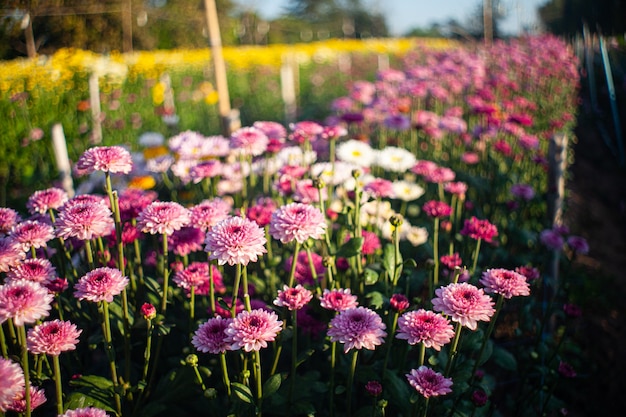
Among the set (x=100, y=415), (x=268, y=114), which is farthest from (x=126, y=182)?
(x=268, y=114)

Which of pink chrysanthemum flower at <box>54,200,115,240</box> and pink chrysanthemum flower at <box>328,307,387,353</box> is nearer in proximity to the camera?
pink chrysanthemum flower at <box>328,307,387,353</box>

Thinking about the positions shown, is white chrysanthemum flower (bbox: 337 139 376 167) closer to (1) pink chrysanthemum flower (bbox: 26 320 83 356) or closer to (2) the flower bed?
(2) the flower bed

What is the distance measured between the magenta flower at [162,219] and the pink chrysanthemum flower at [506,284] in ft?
3.29

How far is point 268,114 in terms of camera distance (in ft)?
26.5

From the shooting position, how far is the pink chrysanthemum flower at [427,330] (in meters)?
1.27

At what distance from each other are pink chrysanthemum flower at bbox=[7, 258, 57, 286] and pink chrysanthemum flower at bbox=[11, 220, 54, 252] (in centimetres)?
6

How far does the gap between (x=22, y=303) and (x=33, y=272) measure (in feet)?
1.01

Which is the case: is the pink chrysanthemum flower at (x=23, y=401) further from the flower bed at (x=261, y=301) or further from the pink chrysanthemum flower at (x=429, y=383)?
the pink chrysanthemum flower at (x=429, y=383)

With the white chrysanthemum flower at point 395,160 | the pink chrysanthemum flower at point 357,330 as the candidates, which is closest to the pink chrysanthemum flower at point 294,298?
the pink chrysanthemum flower at point 357,330

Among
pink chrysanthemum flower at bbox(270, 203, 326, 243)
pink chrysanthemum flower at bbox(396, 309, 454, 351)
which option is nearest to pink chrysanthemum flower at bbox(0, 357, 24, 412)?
pink chrysanthemum flower at bbox(270, 203, 326, 243)

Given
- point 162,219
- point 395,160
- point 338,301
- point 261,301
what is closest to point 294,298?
point 338,301

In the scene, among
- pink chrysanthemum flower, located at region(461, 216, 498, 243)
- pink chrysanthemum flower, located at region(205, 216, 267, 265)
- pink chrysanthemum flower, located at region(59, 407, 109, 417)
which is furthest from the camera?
pink chrysanthemum flower, located at region(461, 216, 498, 243)

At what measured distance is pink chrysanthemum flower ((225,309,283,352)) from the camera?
1228 mm

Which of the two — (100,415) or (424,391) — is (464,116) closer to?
(424,391)
